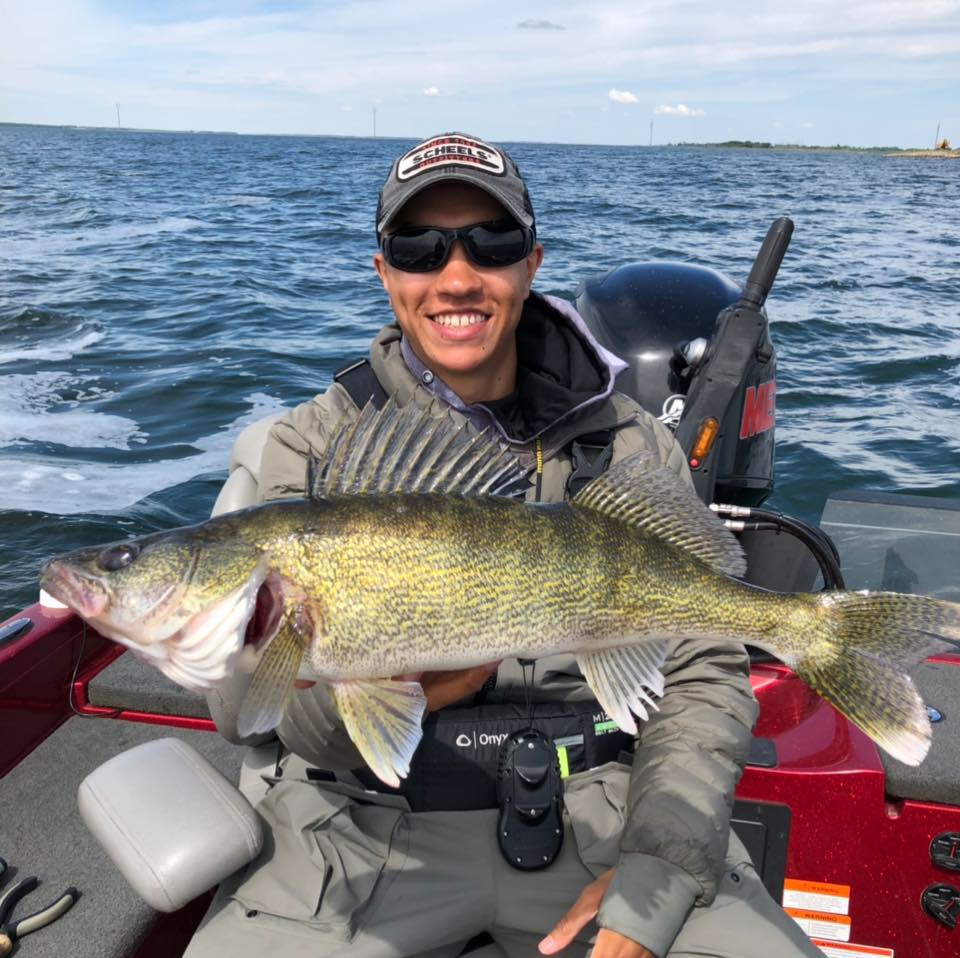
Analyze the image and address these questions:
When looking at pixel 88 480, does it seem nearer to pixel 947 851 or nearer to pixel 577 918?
pixel 577 918

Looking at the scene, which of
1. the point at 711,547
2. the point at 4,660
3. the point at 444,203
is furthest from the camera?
the point at 4,660

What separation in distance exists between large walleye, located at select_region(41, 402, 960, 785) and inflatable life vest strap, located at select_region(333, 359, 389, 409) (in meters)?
0.79

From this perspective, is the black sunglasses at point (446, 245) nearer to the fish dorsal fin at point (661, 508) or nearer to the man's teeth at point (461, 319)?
the man's teeth at point (461, 319)

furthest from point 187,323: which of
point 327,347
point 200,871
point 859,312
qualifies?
point 200,871

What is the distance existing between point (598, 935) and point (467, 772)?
64 cm

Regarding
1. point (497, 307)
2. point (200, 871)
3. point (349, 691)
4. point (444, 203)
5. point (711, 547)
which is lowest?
point (200, 871)

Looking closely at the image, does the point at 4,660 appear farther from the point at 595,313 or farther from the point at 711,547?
the point at 595,313

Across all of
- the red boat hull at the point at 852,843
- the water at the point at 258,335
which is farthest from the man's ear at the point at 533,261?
the water at the point at 258,335

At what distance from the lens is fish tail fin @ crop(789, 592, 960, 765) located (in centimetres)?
237

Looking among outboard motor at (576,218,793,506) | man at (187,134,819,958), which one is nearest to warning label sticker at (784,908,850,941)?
man at (187,134,819,958)

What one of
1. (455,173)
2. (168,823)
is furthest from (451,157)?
(168,823)

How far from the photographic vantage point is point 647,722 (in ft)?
9.89

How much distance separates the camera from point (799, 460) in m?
10.0

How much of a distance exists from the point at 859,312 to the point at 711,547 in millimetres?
16006
